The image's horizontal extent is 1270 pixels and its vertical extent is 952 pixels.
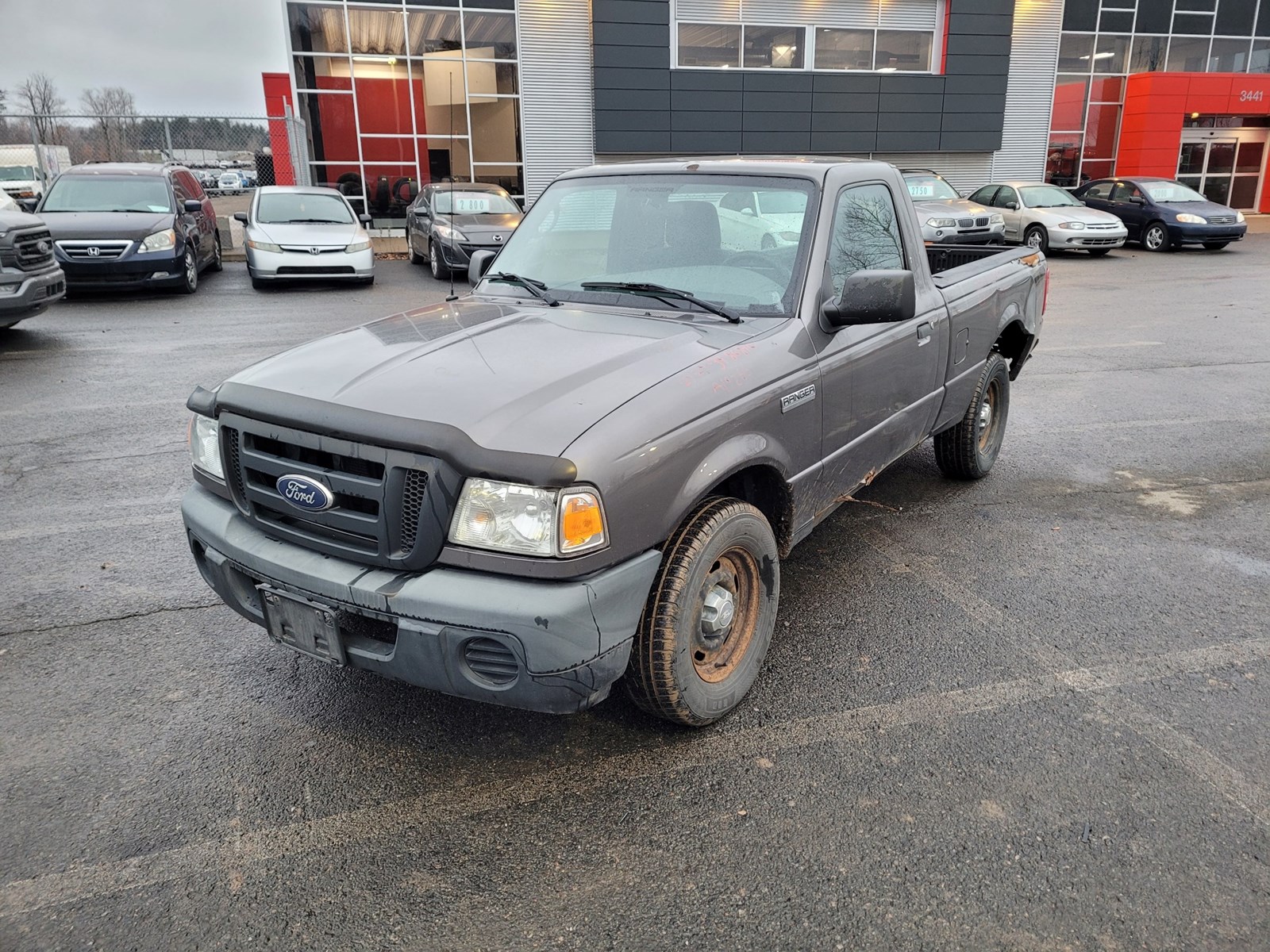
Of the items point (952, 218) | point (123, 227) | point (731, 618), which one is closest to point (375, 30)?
point (123, 227)

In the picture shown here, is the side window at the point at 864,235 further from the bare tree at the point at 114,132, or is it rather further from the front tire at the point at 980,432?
the bare tree at the point at 114,132

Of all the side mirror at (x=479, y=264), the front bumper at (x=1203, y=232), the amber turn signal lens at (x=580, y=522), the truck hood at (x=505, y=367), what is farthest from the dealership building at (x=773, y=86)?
the amber turn signal lens at (x=580, y=522)

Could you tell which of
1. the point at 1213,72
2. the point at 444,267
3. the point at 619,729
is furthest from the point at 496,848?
the point at 1213,72

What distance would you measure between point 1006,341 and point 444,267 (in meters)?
11.5

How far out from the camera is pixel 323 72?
21.6m

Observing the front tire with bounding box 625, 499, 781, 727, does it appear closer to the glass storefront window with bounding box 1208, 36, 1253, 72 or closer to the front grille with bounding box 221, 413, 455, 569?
the front grille with bounding box 221, 413, 455, 569

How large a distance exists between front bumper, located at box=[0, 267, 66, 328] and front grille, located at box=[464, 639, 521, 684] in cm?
899

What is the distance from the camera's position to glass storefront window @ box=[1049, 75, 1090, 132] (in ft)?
88.7

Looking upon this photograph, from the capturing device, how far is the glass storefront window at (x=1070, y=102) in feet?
88.7

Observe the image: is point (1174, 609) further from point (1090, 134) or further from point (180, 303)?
point (1090, 134)

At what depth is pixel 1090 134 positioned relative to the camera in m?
27.9

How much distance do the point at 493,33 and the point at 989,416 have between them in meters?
20.5

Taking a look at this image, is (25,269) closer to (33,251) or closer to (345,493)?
(33,251)

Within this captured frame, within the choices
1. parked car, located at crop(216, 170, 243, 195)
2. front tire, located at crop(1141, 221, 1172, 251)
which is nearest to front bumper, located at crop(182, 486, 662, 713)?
front tire, located at crop(1141, 221, 1172, 251)
